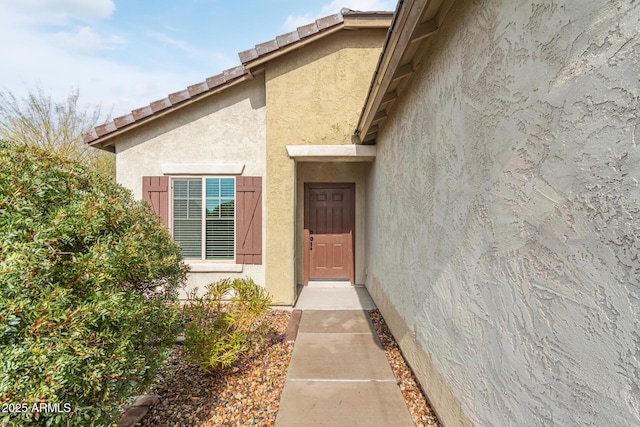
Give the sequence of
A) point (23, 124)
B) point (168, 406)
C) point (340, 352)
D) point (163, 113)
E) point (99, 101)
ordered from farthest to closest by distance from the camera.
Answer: point (99, 101) < point (23, 124) < point (163, 113) < point (340, 352) < point (168, 406)

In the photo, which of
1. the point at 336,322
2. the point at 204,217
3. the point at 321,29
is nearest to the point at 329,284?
the point at 336,322

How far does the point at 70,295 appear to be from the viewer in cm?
176

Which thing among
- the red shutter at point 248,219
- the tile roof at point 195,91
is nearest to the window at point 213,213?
the red shutter at point 248,219

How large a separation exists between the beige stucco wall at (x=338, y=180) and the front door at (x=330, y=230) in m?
0.16

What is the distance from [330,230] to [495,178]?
564 centimetres

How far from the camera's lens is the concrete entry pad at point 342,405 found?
2691 millimetres

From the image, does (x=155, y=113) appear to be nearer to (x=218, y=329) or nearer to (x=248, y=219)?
(x=248, y=219)

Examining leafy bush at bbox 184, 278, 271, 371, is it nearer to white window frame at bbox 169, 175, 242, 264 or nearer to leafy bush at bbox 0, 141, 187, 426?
leafy bush at bbox 0, 141, 187, 426

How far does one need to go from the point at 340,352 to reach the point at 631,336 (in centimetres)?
347

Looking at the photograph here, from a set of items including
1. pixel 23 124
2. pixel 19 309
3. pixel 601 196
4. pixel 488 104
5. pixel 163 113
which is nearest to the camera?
pixel 601 196

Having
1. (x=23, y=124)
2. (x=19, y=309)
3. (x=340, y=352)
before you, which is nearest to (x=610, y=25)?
(x=19, y=309)

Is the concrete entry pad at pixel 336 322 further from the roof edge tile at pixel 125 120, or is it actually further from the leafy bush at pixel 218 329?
the roof edge tile at pixel 125 120

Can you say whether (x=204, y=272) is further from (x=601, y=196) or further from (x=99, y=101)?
(x=99, y=101)

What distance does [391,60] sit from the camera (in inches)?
123
